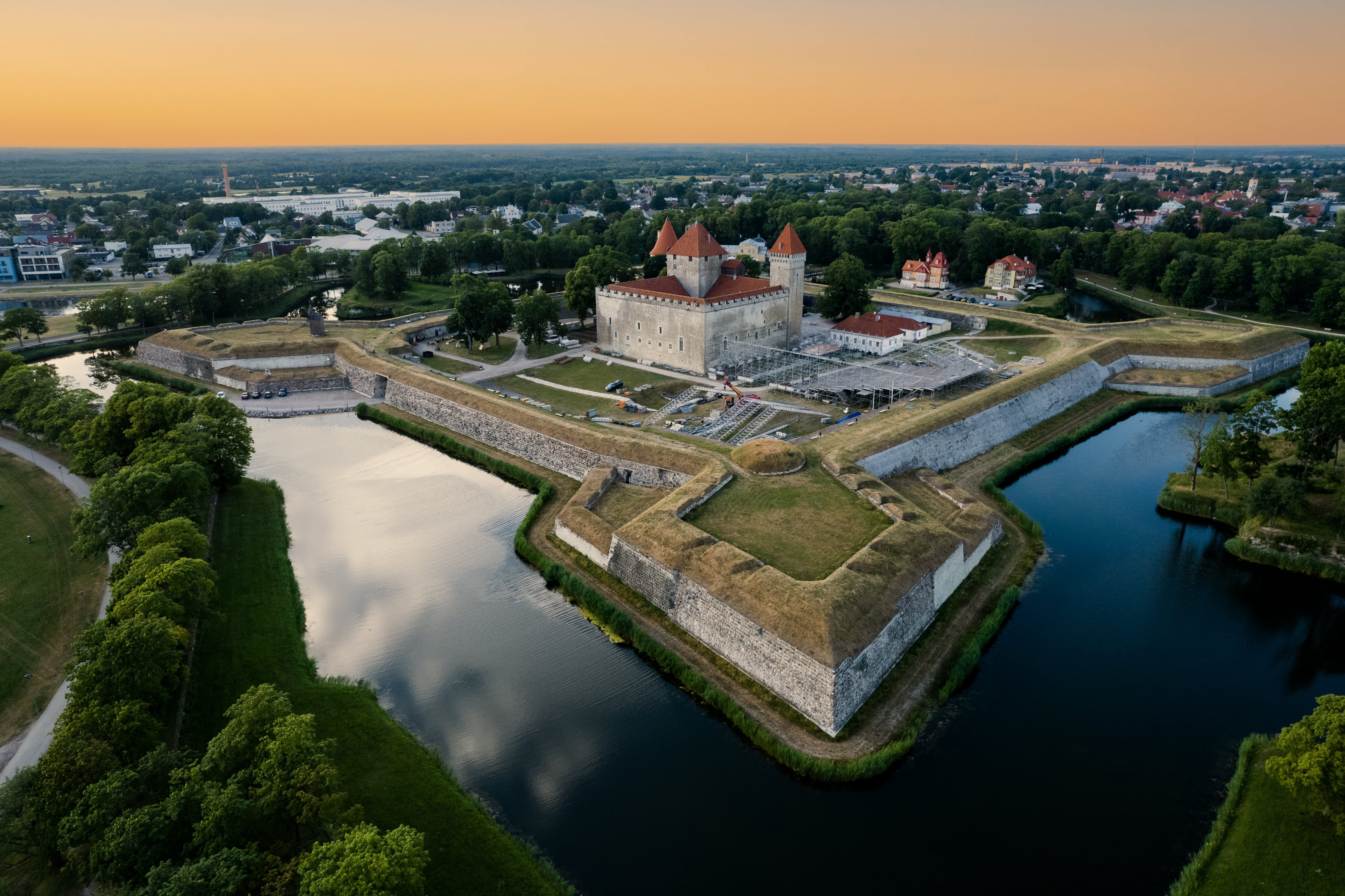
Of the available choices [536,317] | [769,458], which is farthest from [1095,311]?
[769,458]

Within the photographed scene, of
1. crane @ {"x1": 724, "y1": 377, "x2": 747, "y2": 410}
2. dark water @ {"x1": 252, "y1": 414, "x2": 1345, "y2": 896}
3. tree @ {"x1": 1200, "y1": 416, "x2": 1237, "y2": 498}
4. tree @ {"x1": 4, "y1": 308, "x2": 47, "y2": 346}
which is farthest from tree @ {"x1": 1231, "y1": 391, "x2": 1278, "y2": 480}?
tree @ {"x1": 4, "y1": 308, "x2": 47, "y2": 346}

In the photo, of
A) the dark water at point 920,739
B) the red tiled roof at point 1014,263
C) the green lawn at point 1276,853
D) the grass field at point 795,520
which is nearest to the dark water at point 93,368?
the dark water at point 920,739

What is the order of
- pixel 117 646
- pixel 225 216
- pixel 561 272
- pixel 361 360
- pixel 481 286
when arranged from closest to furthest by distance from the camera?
pixel 117 646
pixel 361 360
pixel 481 286
pixel 561 272
pixel 225 216

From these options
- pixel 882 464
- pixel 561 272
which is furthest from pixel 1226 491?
pixel 561 272

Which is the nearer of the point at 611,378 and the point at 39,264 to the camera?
the point at 611,378

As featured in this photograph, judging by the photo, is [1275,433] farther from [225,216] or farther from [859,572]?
[225,216]

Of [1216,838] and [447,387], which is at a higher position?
[447,387]

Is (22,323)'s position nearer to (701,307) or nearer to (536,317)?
(536,317)
